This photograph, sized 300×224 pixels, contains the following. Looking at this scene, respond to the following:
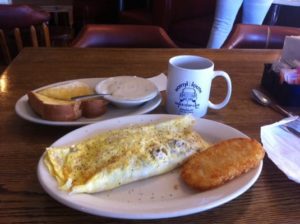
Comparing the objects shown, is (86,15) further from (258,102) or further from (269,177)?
(269,177)

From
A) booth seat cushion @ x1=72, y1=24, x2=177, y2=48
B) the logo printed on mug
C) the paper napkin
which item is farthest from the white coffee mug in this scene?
booth seat cushion @ x1=72, y1=24, x2=177, y2=48

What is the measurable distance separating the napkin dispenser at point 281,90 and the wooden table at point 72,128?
0.17ft

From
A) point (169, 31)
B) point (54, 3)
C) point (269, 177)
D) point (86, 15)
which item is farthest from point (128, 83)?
point (54, 3)

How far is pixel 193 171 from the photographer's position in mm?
492

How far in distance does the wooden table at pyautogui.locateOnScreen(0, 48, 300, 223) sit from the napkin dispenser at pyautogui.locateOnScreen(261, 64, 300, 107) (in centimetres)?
5

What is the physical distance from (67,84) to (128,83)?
0.47 ft

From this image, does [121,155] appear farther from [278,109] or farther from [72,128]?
[278,109]

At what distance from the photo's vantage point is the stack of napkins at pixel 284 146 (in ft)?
1.78

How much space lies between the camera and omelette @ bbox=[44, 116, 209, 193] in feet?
1.54

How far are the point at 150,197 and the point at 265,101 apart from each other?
0.45 metres

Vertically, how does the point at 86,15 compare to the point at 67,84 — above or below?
below

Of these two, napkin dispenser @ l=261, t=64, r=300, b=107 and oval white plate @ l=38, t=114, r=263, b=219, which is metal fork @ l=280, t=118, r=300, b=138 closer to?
napkin dispenser @ l=261, t=64, r=300, b=107

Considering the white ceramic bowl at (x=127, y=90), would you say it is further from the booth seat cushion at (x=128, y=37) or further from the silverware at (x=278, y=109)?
the booth seat cushion at (x=128, y=37)

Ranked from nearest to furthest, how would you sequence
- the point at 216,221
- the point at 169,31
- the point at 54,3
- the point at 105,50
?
the point at 216,221 < the point at 105,50 < the point at 169,31 < the point at 54,3
